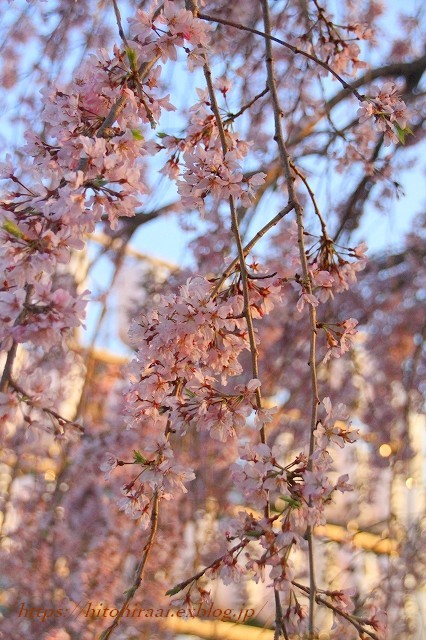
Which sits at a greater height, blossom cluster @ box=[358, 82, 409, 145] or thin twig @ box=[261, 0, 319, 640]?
blossom cluster @ box=[358, 82, 409, 145]

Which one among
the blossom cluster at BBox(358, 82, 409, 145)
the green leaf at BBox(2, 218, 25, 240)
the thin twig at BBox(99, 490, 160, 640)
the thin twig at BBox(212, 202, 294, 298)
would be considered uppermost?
the blossom cluster at BBox(358, 82, 409, 145)

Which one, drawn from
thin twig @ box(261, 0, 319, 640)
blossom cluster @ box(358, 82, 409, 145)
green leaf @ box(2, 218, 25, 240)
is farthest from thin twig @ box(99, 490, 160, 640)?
blossom cluster @ box(358, 82, 409, 145)

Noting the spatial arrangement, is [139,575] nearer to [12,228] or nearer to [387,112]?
[12,228]

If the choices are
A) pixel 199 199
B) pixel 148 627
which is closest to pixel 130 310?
pixel 148 627

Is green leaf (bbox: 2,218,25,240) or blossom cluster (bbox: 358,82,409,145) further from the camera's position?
blossom cluster (bbox: 358,82,409,145)

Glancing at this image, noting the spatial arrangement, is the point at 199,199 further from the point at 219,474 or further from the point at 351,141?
the point at 219,474

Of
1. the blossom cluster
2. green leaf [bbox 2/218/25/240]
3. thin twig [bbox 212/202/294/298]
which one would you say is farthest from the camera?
the blossom cluster

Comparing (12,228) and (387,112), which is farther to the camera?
(387,112)

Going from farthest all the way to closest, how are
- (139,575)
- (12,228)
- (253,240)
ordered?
(253,240), (139,575), (12,228)

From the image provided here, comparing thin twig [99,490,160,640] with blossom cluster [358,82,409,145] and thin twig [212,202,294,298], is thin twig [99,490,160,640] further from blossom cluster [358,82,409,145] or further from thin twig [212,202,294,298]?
blossom cluster [358,82,409,145]

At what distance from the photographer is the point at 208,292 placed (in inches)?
40.1

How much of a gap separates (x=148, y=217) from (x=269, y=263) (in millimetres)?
692

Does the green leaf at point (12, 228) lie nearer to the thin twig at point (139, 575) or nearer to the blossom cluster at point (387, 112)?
the thin twig at point (139, 575)

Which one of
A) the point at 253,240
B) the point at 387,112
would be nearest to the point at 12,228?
the point at 253,240
